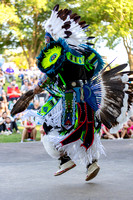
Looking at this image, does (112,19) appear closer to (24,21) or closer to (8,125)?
(24,21)

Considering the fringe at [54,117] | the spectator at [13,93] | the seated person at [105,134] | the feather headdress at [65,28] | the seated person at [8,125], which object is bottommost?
the seated person at [105,134]

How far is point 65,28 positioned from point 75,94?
30.8 inches

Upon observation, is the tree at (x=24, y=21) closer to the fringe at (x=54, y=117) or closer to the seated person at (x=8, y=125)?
the seated person at (x=8, y=125)

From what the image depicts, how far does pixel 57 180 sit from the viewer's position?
13.6ft

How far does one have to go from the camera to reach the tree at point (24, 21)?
21.3m

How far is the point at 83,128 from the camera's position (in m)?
3.84

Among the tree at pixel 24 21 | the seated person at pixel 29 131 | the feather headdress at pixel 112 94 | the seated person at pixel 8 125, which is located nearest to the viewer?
the feather headdress at pixel 112 94

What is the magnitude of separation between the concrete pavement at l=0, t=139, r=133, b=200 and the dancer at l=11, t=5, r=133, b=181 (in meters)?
0.24

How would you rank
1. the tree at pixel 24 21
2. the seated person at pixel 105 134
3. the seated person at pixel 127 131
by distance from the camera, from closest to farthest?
1. the seated person at pixel 105 134
2. the seated person at pixel 127 131
3. the tree at pixel 24 21

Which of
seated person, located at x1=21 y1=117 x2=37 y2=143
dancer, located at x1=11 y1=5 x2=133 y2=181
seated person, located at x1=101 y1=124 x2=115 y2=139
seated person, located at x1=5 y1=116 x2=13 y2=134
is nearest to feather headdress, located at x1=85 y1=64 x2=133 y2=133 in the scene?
dancer, located at x1=11 y1=5 x2=133 y2=181

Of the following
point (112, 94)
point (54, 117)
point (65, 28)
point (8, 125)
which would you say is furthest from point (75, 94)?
point (8, 125)

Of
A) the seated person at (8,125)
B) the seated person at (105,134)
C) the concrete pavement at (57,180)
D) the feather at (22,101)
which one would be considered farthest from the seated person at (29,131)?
the feather at (22,101)

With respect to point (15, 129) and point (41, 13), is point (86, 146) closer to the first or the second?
point (15, 129)

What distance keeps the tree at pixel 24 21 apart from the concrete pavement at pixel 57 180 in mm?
16241
